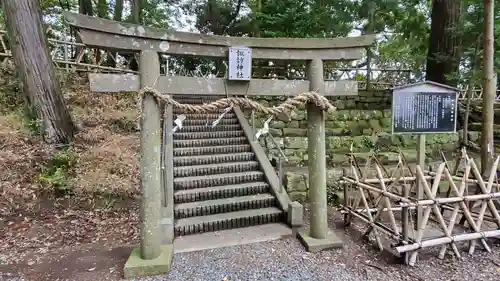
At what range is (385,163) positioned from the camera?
6453mm

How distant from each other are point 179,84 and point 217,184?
7.56ft

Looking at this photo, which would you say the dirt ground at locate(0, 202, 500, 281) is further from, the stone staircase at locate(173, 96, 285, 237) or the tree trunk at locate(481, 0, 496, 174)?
the tree trunk at locate(481, 0, 496, 174)

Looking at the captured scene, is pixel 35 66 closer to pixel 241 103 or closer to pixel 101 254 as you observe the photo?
pixel 101 254

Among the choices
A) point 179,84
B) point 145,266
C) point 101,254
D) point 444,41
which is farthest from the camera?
point 444,41

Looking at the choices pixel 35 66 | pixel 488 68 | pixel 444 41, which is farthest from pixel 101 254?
pixel 444 41

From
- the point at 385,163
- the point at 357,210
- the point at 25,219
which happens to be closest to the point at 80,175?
the point at 25,219

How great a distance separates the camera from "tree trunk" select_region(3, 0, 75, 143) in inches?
206

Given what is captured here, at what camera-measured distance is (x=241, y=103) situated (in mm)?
3205

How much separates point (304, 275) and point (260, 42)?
2624 millimetres

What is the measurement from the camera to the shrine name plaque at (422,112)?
3.51 m

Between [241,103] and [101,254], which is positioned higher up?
[241,103]

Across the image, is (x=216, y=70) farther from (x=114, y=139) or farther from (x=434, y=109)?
(x=434, y=109)

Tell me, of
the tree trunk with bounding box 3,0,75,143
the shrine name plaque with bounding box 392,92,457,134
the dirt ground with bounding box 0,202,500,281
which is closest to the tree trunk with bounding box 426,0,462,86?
the shrine name plaque with bounding box 392,92,457,134

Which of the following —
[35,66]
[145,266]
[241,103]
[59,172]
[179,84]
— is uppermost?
[35,66]
